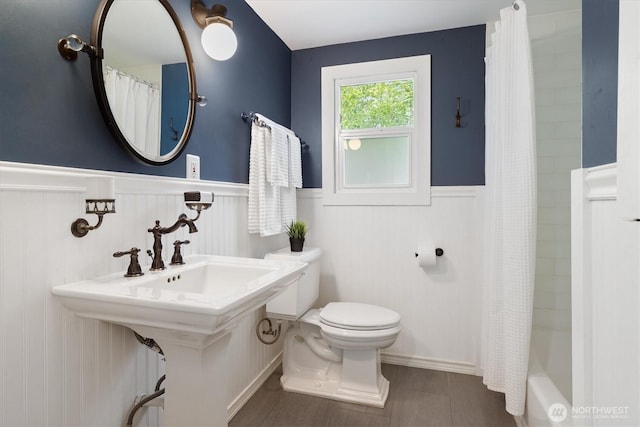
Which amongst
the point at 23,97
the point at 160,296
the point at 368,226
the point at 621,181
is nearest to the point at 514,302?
the point at 368,226

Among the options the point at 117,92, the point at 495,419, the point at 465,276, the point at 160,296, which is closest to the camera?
the point at 160,296

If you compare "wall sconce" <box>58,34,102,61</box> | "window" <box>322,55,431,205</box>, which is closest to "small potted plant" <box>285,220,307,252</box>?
"window" <box>322,55,431,205</box>

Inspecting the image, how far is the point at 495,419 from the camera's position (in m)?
1.72

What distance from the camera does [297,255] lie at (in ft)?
6.73

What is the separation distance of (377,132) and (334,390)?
179 centimetres

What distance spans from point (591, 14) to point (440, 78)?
57.9 inches

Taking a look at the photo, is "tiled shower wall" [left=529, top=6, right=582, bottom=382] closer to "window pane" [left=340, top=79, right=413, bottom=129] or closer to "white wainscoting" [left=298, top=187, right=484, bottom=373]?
"white wainscoting" [left=298, top=187, right=484, bottom=373]

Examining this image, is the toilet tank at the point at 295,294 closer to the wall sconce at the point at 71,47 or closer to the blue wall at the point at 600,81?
the wall sconce at the point at 71,47

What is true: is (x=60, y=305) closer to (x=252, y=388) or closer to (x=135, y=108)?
(x=135, y=108)

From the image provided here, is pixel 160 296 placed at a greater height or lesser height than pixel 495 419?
greater

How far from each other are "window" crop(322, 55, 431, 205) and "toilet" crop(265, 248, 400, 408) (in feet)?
2.32

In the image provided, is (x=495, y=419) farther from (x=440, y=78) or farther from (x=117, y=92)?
(x=117, y=92)

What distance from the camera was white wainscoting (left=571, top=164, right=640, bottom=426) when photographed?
66 cm

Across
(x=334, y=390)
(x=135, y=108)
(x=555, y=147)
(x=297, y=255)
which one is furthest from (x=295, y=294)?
(x=555, y=147)
